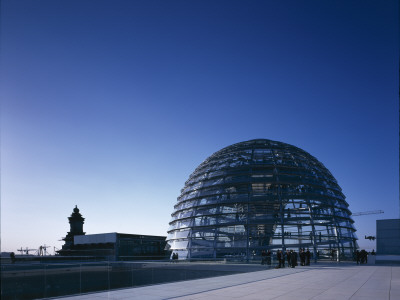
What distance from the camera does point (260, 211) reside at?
112 feet

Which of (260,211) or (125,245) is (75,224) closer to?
(125,245)

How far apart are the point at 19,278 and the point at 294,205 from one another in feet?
90.0

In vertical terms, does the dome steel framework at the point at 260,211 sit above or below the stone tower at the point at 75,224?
above

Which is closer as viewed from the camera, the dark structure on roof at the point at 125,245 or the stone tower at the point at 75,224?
the dark structure on roof at the point at 125,245

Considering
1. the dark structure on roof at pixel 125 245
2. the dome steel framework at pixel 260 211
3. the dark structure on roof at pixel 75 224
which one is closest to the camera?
the dome steel framework at pixel 260 211

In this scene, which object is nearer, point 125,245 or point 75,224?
point 125,245

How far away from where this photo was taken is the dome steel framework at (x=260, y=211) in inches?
1296

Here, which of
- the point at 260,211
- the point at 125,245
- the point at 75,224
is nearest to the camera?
the point at 260,211

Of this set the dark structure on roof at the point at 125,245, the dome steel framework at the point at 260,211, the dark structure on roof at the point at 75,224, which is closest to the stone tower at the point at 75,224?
the dark structure on roof at the point at 75,224

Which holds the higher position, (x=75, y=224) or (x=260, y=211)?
(x=260, y=211)

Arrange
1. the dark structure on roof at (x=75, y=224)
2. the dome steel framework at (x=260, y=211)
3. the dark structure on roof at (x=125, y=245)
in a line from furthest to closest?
the dark structure on roof at (x=75, y=224) → the dark structure on roof at (x=125, y=245) → the dome steel framework at (x=260, y=211)

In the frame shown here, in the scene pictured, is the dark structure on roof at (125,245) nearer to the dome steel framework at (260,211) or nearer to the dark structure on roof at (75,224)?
the dome steel framework at (260,211)

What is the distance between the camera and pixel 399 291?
42.7 feet

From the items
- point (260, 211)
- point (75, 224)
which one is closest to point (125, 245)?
point (260, 211)
